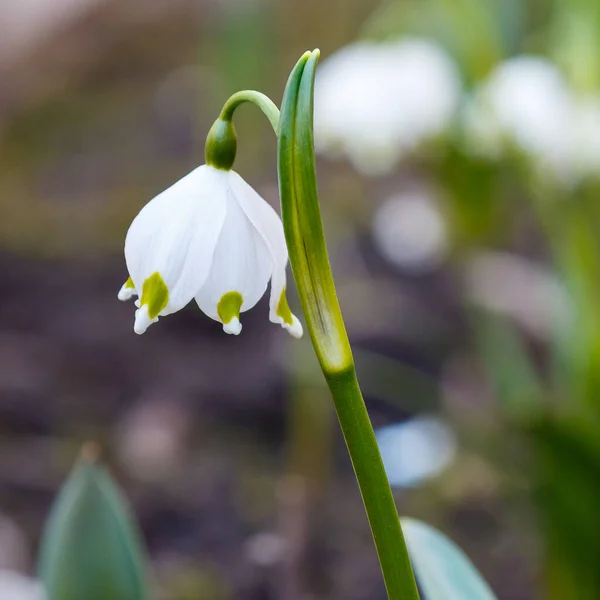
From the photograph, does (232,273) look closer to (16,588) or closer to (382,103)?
(16,588)

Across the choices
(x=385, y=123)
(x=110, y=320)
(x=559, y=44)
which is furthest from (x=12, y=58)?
(x=559, y=44)

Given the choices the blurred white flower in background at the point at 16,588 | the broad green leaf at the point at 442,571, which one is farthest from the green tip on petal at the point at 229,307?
the blurred white flower in background at the point at 16,588

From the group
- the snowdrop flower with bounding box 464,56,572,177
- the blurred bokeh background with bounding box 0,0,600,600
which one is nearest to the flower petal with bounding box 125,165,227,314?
the blurred bokeh background with bounding box 0,0,600,600

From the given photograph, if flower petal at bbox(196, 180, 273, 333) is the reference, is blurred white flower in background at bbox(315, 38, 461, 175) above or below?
above

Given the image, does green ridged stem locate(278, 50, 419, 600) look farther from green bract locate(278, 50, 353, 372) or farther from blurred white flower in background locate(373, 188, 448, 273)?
blurred white flower in background locate(373, 188, 448, 273)

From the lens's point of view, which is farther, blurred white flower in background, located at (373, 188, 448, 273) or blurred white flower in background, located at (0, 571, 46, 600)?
blurred white flower in background, located at (373, 188, 448, 273)

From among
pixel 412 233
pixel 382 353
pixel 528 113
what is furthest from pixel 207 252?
pixel 412 233

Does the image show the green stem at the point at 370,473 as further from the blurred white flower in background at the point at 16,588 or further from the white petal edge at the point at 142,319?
the blurred white flower in background at the point at 16,588
